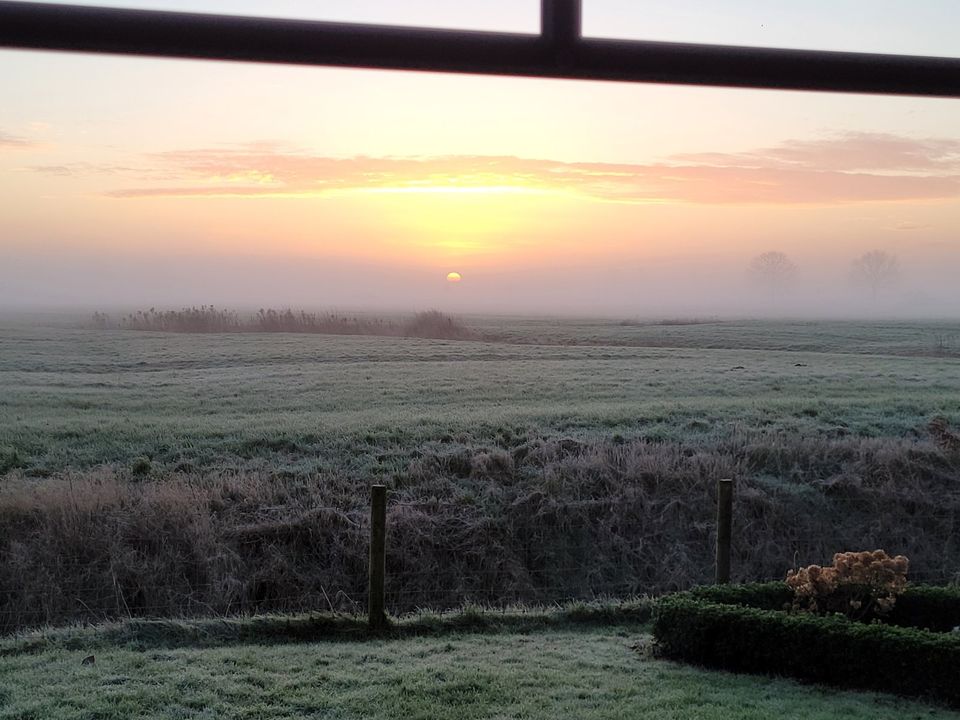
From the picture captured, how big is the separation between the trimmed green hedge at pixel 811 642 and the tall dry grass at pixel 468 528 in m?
3.99

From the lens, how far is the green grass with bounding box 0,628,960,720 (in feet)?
19.1

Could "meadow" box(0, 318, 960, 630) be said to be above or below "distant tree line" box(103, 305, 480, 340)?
below

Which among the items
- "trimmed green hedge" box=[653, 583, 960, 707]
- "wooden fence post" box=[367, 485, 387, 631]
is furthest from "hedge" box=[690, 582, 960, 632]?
"wooden fence post" box=[367, 485, 387, 631]

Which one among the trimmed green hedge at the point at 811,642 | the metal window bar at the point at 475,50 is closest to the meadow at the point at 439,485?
the trimmed green hedge at the point at 811,642

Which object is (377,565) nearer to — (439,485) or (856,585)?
(856,585)

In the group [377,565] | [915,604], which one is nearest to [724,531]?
[915,604]

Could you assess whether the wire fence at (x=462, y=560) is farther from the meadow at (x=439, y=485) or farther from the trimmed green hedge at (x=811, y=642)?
the trimmed green hedge at (x=811, y=642)

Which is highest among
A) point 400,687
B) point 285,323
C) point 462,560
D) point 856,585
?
point 285,323

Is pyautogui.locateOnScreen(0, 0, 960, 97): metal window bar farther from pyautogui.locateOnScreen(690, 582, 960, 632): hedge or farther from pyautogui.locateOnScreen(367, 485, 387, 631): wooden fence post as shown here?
pyautogui.locateOnScreen(367, 485, 387, 631): wooden fence post

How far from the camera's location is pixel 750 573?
1153 cm

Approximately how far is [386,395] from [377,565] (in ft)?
39.8

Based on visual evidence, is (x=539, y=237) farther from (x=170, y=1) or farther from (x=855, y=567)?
(x=170, y=1)

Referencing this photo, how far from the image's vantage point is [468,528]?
11.9 m

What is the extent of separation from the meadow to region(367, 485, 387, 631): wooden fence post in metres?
1.87
